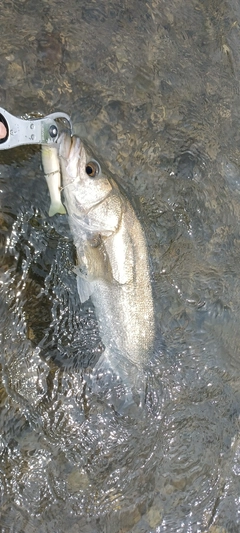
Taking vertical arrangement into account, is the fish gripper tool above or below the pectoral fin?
above

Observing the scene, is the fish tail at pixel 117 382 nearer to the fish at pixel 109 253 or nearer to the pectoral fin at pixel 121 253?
the fish at pixel 109 253

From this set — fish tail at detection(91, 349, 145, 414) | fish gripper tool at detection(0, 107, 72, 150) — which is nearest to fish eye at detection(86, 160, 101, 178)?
fish gripper tool at detection(0, 107, 72, 150)

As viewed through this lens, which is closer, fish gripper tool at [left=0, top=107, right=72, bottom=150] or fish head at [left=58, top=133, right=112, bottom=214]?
fish gripper tool at [left=0, top=107, right=72, bottom=150]

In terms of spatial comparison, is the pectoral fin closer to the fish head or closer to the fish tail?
the fish head

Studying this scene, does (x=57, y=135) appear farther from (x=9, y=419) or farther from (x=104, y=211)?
(x=9, y=419)

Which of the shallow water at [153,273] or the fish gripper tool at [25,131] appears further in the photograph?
the shallow water at [153,273]

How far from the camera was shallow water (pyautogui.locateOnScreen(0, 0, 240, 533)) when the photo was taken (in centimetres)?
404

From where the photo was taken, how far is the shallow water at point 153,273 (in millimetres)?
4035

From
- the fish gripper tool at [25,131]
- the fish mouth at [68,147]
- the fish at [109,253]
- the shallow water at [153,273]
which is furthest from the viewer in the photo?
the shallow water at [153,273]

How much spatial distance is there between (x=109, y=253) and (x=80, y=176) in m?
0.56

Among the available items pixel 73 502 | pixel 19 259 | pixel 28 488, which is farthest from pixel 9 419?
pixel 19 259

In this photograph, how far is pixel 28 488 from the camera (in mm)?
3920

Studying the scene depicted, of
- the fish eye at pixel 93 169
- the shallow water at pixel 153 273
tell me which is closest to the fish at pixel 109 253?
the fish eye at pixel 93 169

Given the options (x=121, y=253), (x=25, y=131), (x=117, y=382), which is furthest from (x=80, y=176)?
(x=117, y=382)
